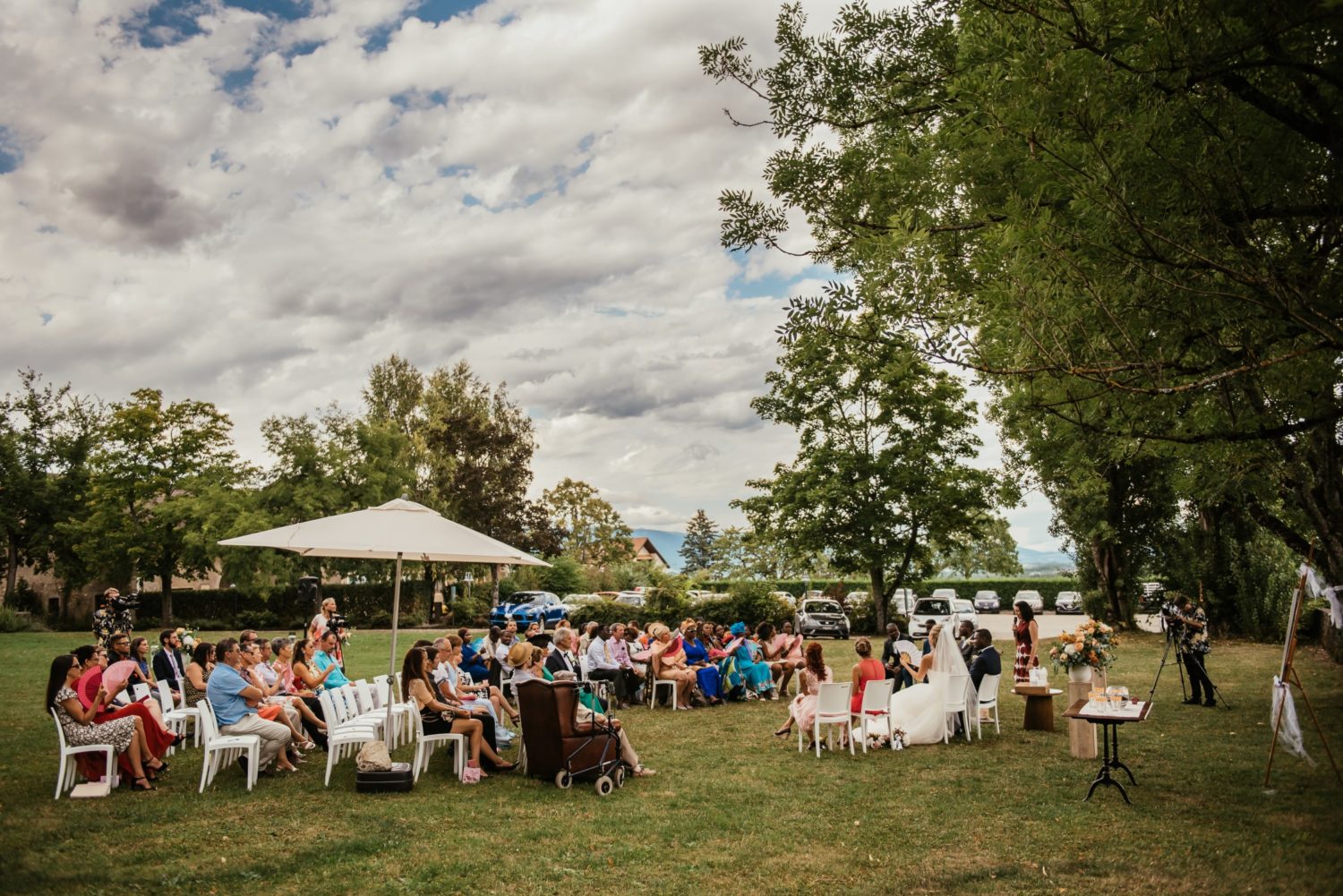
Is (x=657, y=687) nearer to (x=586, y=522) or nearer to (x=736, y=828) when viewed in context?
(x=736, y=828)

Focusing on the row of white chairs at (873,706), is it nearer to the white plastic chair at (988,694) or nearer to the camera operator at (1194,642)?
the white plastic chair at (988,694)

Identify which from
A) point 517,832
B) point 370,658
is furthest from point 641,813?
point 370,658

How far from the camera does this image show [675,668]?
15297mm

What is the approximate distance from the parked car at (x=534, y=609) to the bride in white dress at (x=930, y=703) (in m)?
24.1

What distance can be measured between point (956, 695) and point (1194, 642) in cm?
486

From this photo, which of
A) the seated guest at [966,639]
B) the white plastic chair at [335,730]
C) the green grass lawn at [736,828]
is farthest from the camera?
the seated guest at [966,639]

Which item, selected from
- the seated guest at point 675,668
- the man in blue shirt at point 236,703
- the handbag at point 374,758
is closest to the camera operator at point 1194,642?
the seated guest at point 675,668

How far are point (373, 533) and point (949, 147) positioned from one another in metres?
7.63

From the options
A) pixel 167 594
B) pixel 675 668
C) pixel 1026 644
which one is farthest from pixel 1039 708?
pixel 167 594

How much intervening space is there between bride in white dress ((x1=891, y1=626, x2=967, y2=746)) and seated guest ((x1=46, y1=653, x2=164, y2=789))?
27.6 feet

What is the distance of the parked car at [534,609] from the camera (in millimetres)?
35594

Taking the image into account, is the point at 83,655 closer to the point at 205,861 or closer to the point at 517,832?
the point at 205,861

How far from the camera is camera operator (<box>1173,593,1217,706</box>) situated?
44.2 ft

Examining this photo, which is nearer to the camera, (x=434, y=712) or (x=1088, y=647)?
(x=434, y=712)
